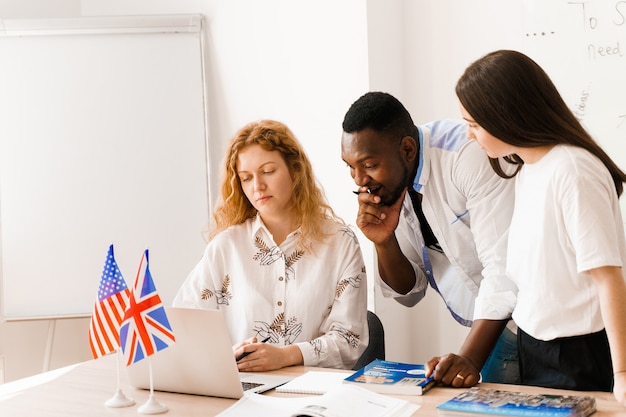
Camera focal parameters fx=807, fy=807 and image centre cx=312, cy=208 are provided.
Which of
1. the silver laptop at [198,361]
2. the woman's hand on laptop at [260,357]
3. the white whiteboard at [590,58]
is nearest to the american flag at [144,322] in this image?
the silver laptop at [198,361]

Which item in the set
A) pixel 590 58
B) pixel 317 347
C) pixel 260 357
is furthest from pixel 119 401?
pixel 590 58

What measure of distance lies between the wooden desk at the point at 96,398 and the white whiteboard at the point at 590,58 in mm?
1386

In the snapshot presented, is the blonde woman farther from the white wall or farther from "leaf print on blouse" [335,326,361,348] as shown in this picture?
the white wall

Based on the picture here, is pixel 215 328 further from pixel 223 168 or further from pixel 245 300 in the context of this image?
pixel 223 168

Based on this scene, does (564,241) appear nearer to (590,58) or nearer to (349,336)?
(349,336)

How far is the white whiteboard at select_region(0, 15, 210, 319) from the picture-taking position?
10.8ft

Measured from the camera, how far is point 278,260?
2.44 meters

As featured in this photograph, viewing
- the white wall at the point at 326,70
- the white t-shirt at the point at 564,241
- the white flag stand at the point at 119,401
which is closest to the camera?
the white t-shirt at the point at 564,241

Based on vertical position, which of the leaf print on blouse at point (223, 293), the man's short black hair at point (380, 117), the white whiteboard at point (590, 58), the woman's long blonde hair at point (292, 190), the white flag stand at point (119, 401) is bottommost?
the white flag stand at point (119, 401)

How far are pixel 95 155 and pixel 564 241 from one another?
2206 millimetres

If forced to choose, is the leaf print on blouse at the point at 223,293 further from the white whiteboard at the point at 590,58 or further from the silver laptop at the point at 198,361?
the white whiteboard at the point at 590,58

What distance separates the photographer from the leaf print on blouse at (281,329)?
2.40 meters

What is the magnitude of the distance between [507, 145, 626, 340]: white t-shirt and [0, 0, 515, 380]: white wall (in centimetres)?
143

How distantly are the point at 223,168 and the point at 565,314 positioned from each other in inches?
49.2
